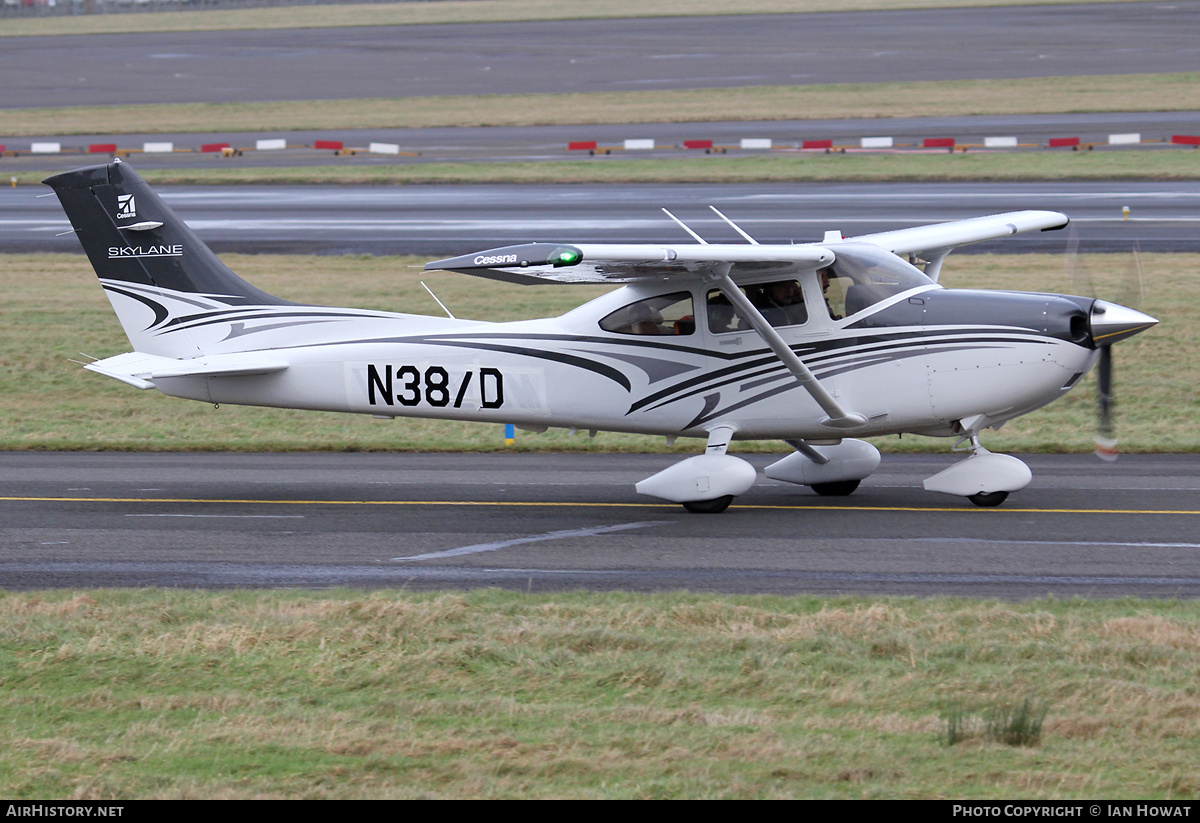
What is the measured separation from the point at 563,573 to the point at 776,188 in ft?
88.8

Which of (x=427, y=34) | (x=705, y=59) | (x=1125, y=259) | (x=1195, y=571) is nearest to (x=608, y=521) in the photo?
(x=1195, y=571)

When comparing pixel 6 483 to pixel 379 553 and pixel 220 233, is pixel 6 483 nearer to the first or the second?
pixel 379 553

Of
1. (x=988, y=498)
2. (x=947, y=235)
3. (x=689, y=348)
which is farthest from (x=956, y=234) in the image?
(x=689, y=348)

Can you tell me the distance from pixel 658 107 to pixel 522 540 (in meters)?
44.4

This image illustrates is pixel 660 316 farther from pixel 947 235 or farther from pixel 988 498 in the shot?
pixel 988 498

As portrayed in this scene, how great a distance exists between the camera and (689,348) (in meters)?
13.7

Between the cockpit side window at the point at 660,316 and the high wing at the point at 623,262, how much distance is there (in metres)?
0.31

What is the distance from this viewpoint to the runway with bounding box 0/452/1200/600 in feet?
36.8

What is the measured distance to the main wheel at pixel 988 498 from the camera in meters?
13.3

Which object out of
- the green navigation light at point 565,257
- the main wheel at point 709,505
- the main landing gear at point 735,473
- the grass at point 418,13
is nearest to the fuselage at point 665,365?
the main landing gear at point 735,473

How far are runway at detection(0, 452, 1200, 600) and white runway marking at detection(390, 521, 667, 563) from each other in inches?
1.1

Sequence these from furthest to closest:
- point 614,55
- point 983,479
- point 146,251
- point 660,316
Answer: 1. point 614,55
2. point 146,251
3. point 660,316
4. point 983,479

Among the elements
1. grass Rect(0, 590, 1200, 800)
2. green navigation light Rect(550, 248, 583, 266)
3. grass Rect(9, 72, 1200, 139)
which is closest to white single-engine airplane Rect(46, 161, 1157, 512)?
green navigation light Rect(550, 248, 583, 266)

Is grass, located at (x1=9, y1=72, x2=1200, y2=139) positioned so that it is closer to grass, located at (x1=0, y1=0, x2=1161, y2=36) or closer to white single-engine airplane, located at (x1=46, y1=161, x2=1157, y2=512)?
grass, located at (x1=0, y1=0, x2=1161, y2=36)
